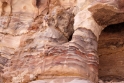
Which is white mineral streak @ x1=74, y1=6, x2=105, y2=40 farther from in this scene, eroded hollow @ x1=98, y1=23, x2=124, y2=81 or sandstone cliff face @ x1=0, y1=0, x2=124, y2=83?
eroded hollow @ x1=98, y1=23, x2=124, y2=81

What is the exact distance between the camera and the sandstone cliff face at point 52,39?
202 inches

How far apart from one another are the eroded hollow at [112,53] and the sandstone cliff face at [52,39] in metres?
0.74

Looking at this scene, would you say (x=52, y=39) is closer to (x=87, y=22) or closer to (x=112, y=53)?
(x=87, y=22)

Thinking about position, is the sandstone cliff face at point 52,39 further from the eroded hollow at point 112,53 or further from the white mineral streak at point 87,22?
the eroded hollow at point 112,53

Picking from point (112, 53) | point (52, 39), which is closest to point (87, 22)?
point (52, 39)

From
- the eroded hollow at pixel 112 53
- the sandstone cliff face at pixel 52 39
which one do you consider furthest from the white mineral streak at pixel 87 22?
the eroded hollow at pixel 112 53

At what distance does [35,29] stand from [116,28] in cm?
216

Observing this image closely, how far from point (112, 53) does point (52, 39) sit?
183 centimetres

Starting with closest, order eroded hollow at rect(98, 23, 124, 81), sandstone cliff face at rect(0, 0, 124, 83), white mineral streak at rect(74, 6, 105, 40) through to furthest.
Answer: sandstone cliff face at rect(0, 0, 124, 83) → white mineral streak at rect(74, 6, 105, 40) → eroded hollow at rect(98, 23, 124, 81)

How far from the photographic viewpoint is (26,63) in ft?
20.1

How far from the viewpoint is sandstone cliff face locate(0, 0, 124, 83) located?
5136 millimetres

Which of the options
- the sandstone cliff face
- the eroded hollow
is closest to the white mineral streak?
the sandstone cliff face

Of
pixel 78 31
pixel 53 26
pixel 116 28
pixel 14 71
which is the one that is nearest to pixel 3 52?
pixel 14 71

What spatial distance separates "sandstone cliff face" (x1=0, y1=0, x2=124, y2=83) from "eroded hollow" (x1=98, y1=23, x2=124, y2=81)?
739 millimetres
